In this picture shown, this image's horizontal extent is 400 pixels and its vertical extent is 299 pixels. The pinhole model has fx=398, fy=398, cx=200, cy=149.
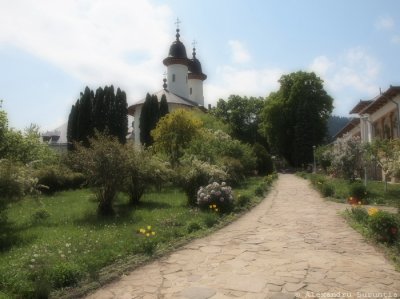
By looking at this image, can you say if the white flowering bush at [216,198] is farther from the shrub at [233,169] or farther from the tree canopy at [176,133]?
the tree canopy at [176,133]

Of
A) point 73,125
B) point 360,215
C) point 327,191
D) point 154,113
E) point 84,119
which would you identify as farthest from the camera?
point 154,113

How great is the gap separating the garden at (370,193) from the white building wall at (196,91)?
32.1 m

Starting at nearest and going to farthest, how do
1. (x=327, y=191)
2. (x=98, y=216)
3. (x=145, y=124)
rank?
1. (x=98, y=216)
2. (x=327, y=191)
3. (x=145, y=124)

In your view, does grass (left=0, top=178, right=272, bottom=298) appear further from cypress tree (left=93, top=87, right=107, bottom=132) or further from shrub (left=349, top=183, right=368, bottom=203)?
cypress tree (left=93, top=87, right=107, bottom=132)

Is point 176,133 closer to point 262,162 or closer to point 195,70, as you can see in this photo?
point 262,162

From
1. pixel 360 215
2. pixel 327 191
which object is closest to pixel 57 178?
pixel 327 191

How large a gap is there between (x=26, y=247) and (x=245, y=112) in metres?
54.2

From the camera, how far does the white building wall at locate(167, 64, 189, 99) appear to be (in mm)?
54969

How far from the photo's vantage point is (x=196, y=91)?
62188 mm

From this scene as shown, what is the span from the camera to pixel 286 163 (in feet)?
171

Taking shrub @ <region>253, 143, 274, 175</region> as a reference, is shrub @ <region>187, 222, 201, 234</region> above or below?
below

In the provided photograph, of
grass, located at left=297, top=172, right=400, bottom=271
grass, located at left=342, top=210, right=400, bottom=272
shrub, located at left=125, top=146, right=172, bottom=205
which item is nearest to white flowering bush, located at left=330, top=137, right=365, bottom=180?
grass, located at left=297, top=172, right=400, bottom=271

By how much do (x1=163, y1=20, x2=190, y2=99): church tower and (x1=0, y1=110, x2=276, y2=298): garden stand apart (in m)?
33.9

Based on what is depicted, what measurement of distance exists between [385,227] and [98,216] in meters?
8.18
